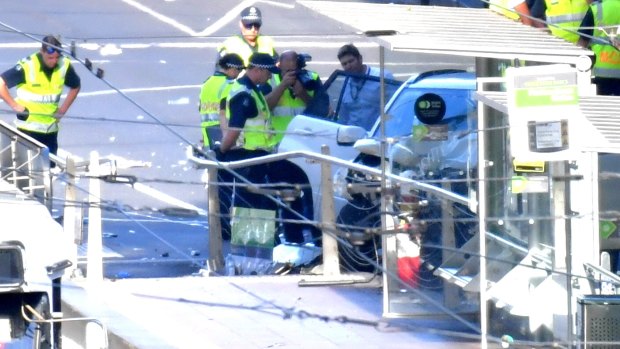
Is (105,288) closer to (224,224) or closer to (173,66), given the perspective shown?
(224,224)

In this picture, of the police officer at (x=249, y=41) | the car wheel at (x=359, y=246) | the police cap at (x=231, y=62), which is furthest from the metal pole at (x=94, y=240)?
the police officer at (x=249, y=41)

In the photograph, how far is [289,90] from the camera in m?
13.1

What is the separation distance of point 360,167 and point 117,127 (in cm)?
957

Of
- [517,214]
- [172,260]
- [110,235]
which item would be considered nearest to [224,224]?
[172,260]

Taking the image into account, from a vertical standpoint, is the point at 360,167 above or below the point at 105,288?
above

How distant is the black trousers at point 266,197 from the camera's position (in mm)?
11875

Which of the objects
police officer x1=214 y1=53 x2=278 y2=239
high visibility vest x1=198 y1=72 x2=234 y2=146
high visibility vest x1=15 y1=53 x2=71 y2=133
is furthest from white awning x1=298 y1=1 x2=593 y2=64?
high visibility vest x1=15 y1=53 x2=71 y2=133

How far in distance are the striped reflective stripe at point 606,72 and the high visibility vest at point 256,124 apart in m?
3.26

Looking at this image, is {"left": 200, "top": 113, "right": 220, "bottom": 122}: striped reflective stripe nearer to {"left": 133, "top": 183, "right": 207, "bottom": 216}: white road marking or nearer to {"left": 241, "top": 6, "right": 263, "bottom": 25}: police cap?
{"left": 241, "top": 6, "right": 263, "bottom": 25}: police cap

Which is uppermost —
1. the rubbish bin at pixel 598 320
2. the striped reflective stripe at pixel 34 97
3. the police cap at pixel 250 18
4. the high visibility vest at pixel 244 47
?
the police cap at pixel 250 18

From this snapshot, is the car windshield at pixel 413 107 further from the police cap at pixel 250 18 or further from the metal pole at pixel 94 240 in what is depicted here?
the police cap at pixel 250 18

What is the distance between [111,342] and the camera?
9.76 meters

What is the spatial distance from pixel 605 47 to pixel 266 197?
10.5ft

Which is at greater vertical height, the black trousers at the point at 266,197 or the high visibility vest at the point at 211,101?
the high visibility vest at the point at 211,101
